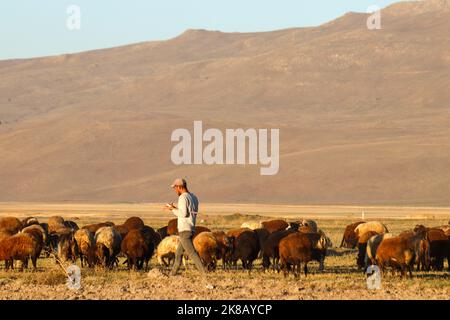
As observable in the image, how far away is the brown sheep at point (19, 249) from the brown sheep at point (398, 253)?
23.1ft

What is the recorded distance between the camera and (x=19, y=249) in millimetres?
22047

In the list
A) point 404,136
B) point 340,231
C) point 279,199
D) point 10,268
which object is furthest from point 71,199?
point 10,268

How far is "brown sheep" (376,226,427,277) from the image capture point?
1986 centimetres

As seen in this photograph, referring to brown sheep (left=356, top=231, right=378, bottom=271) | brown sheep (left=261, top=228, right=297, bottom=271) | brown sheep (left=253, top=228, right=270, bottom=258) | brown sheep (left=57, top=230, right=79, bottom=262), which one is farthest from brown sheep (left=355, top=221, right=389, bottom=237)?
brown sheep (left=57, top=230, right=79, bottom=262)

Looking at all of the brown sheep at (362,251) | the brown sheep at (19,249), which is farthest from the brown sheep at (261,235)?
the brown sheep at (19,249)

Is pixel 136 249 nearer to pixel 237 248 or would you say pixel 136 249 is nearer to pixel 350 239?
pixel 237 248

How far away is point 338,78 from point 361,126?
4036 cm

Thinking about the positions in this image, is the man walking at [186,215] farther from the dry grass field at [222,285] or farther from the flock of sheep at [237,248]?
the flock of sheep at [237,248]

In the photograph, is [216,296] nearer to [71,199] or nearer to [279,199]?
[279,199]

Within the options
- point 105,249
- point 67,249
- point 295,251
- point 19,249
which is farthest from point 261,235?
point 19,249

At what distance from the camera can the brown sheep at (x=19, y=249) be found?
21953 mm
